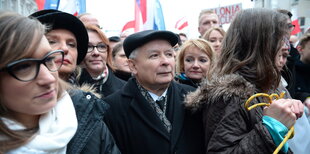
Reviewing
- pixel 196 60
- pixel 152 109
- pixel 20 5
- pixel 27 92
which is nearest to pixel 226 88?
pixel 152 109

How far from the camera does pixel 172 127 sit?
2.09m

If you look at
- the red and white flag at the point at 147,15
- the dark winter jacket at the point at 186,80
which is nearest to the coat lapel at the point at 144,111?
the dark winter jacket at the point at 186,80

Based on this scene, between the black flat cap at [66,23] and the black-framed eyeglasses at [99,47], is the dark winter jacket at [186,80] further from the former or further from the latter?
the black flat cap at [66,23]

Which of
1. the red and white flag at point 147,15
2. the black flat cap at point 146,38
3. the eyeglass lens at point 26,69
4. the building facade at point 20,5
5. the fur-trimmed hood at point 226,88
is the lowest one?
the fur-trimmed hood at point 226,88

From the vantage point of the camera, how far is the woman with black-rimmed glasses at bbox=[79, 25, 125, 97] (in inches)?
116

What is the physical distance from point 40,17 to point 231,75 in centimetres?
143

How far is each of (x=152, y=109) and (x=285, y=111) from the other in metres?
1.01

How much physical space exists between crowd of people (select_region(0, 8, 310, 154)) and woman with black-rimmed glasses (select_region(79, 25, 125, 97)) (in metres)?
0.19

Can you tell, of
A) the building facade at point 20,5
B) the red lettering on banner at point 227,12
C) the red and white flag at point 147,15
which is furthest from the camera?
the building facade at point 20,5

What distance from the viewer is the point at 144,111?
2.13m

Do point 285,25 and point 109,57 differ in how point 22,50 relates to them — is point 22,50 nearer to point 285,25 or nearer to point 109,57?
point 285,25

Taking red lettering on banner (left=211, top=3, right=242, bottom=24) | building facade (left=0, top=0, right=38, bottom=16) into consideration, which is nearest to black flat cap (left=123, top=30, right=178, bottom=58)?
red lettering on banner (left=211, top=3, right=242, bottom=24)

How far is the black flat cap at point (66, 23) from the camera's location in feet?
6.41

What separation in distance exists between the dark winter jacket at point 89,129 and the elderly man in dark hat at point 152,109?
0.44 m
